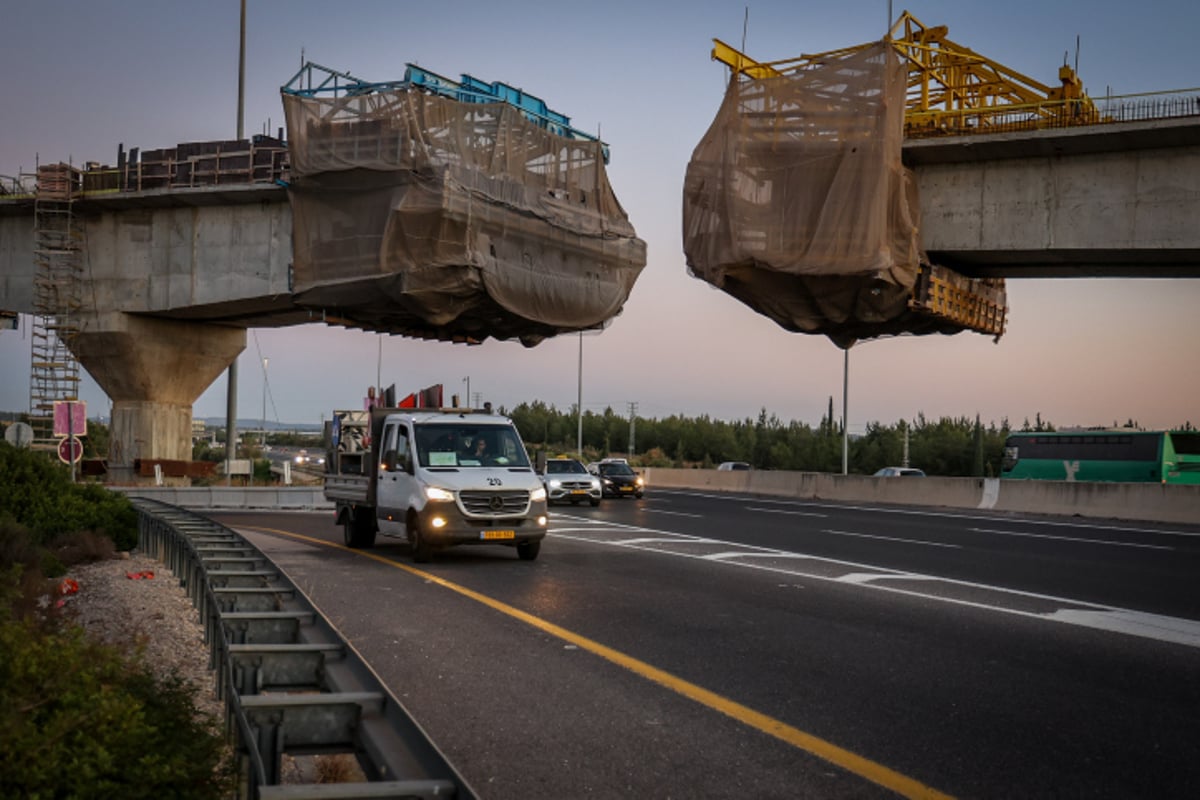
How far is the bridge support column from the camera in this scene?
3959 centimetres

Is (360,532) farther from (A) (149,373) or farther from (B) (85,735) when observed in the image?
(A) (149,373)

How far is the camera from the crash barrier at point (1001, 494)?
28.8 meters

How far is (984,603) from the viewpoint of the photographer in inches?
472

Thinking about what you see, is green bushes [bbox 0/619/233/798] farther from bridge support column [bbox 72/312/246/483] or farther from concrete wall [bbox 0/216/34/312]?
concrete wall [bbox 0/216/34/312]

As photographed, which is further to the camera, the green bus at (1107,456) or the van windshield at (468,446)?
the green bus at (1107,456)

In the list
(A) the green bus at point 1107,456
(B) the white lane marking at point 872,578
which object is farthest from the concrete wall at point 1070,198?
(B) the white lane marking at point 872,578

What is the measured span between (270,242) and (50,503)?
80.0ft

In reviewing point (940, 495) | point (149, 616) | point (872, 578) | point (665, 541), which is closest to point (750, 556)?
point (872, 578)

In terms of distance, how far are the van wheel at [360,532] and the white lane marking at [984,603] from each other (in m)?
4.10

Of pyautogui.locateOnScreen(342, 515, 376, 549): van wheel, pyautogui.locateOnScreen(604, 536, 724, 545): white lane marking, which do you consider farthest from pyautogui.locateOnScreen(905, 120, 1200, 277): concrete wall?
pyautogui.locateOnScreen(342, 515, 376, 549): van wheel

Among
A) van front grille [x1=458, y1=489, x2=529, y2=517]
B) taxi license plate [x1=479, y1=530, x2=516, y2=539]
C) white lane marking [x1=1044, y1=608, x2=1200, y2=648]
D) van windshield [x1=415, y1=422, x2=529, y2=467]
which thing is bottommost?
white lane marking [x1=1044, y1=608, x2=1200, y2=648]

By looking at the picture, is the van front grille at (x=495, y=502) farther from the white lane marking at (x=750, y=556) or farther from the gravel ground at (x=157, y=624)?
the gravel ground at (x=157, y=624)

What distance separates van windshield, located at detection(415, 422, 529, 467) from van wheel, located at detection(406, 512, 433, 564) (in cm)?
85

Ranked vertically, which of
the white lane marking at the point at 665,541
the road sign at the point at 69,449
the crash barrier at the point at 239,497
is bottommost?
the crash barrier at the point at 239,497
